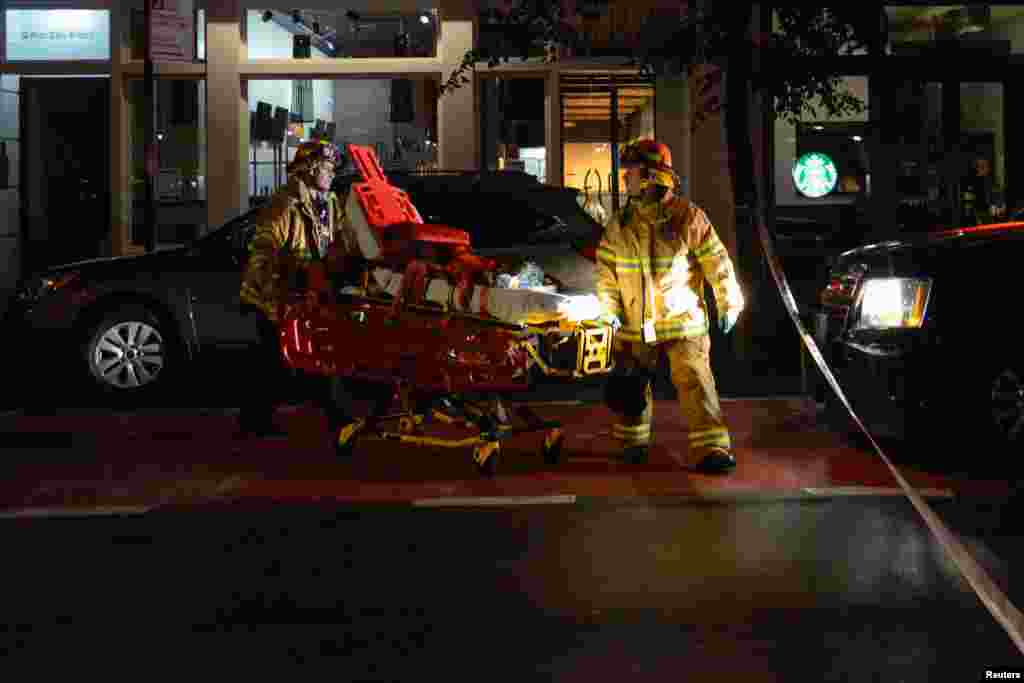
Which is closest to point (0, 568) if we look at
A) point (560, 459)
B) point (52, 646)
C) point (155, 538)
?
point (155, 538)

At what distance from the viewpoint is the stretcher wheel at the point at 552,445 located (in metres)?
8.84

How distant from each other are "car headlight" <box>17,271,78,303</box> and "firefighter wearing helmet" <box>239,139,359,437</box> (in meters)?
3.65

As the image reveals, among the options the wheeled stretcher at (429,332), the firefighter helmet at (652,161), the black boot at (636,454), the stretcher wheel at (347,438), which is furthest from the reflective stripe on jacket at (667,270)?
the stretcher wheel at (347,438)

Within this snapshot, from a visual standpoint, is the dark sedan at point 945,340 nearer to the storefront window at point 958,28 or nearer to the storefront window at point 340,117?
the storefront window at point 958,28

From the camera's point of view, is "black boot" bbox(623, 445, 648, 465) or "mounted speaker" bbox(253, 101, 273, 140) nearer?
"black boot" bbox(623, 445, 648, 465)

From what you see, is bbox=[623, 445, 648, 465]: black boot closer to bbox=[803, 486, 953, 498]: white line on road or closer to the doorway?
bbox=[803, 486, 953, 498]: white line on road

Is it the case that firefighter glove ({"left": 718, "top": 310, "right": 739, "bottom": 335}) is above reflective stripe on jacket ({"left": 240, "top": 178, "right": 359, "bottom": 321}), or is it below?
below

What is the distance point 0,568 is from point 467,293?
2.84 meters

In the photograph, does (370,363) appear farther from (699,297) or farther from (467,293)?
(699,297)

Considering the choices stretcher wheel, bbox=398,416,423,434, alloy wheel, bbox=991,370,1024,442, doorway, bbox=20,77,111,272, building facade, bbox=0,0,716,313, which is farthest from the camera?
doorway, bbox=20,77,111,272

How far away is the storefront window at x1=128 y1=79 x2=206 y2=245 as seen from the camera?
62.8 feet

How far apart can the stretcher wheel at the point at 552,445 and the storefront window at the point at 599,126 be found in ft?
35.2

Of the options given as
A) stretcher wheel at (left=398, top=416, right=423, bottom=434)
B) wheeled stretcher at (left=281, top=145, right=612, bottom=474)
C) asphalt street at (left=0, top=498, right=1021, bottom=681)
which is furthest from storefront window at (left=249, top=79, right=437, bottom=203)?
asphalt street at (left=0, top=498, right=1021, bottom=681)

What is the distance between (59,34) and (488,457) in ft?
41.5
